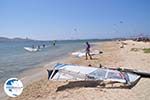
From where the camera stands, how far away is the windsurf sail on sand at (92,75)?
12352mm

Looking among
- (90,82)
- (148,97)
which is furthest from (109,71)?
(148,97)

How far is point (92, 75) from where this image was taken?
12.8 meters

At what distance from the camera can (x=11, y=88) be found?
33.8 feet

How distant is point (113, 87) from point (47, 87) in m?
3.52

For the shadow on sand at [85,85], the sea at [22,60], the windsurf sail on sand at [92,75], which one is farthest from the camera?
the sea at [22,60]

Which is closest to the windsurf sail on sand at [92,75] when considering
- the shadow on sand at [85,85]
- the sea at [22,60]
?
the shadow on sand at [85,85]

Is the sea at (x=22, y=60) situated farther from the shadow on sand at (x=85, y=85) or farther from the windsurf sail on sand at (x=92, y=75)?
the shadow on sand at (x=85, y=85)

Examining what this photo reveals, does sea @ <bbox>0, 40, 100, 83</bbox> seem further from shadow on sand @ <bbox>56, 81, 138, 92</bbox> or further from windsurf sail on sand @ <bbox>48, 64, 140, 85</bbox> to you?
shadow on sand @ <bbox>56, 81, 138, 92</bbox>

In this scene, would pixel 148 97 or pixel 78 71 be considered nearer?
pixel 148 97

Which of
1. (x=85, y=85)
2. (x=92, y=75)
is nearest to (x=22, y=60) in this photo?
(x=85, y=85)

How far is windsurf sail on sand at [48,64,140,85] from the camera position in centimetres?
1235

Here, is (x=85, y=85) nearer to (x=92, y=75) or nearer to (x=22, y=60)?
(x=92, y=75)

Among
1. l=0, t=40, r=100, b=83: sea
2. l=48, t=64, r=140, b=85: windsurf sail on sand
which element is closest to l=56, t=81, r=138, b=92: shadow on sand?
l=48, t=64, r=140, b=85: windsurf sail on sand

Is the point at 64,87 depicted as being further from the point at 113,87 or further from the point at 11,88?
the point at 11,88
